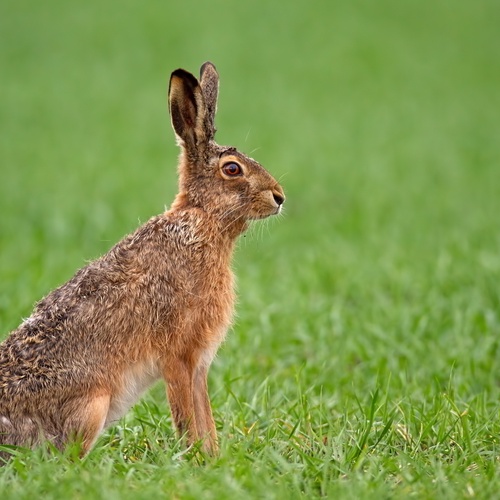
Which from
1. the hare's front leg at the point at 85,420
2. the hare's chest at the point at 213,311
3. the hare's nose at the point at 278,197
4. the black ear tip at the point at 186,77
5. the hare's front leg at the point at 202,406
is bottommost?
the hare's front leg at the point at 85,420

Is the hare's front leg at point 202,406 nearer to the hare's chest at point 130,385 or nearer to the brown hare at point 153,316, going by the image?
the brown hare at point 153,316

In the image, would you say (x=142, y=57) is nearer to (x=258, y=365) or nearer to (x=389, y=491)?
(x=258, y=365)

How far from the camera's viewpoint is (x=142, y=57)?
21188 mm

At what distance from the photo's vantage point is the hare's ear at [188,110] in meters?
4.56

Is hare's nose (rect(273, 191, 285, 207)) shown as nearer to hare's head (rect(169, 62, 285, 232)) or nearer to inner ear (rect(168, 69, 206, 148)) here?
hare's head (rect(169, 62, 285, 232))

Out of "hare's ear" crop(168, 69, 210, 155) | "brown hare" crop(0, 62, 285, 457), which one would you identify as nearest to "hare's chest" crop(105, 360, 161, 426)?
"brown hare" crop(0, 62, 285, 457)

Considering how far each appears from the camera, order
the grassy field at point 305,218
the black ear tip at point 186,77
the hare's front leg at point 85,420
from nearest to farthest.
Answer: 1. the hare's front leg at point 85,420
2. the grassy field at point 305,218
3. the black ear tip at point 186,77

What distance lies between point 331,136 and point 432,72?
6.18 metres

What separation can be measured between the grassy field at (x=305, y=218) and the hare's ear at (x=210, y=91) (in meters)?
1.49

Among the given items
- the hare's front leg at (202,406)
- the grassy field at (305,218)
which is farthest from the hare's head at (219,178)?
the grassy field at (305,218)

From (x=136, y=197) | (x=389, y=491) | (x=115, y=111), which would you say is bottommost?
(x=389, y=491)

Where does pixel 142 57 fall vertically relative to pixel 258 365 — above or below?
above

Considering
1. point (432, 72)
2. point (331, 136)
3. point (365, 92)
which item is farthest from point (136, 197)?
point (432, 72)

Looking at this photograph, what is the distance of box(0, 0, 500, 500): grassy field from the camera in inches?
168
